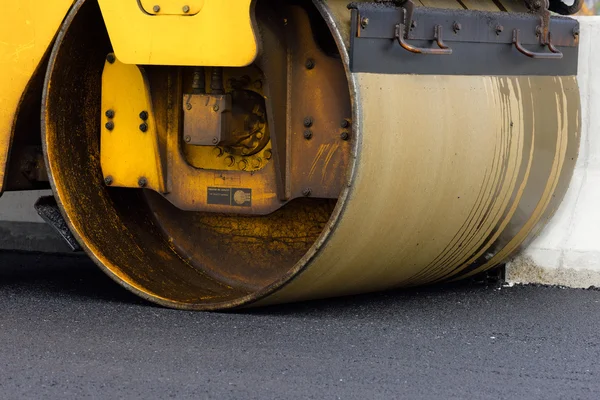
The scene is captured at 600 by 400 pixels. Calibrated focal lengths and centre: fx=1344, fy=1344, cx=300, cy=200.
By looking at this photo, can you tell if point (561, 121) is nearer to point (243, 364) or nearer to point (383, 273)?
point (383, 273)

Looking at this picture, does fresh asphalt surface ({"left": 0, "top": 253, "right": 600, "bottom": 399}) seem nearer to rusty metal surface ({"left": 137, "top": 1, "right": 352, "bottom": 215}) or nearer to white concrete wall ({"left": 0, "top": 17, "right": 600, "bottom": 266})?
white concrete wall ({"left": 0, "top": 17, "right": 600, "bottom": 266})

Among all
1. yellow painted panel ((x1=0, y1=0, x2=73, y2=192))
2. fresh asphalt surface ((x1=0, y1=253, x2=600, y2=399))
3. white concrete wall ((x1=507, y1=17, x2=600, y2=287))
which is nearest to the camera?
fresh asphalt surface ((x1=0, y1=253, x2=600, y2=399))

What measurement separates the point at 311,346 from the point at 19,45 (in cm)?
180

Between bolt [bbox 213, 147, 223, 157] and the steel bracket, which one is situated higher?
the steel bracket

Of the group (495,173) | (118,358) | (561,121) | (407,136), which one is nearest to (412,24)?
(407,136)

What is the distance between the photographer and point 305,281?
493 cm

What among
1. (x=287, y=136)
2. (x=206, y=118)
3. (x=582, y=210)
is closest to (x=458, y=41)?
(x=287, y=136)

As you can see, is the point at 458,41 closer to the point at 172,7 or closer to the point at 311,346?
the point at 172,7

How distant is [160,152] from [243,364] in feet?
4.73

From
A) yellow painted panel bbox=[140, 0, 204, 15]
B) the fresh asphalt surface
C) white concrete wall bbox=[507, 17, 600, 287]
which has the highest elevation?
yellow painted panel bbox=[140, 0, 204, 15]

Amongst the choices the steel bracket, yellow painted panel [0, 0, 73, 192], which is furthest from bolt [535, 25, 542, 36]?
yellow painted panel [0, 0, 73, 192]

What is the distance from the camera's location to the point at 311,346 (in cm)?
464

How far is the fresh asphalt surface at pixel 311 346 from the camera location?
13.4 ft

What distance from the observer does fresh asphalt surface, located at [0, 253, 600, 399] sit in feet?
13.4
